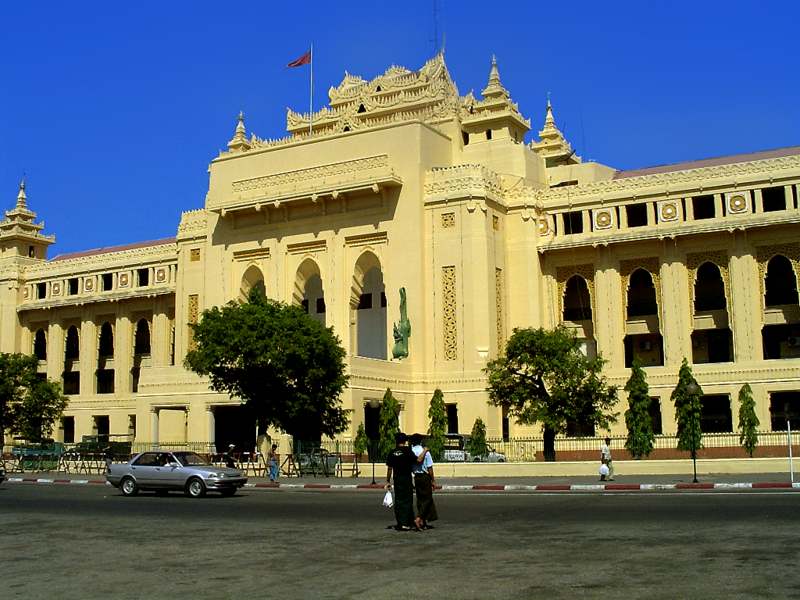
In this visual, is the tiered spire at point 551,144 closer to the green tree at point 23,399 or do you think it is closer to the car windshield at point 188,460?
the green tree at point 23,399

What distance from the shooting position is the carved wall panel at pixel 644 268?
159 feet

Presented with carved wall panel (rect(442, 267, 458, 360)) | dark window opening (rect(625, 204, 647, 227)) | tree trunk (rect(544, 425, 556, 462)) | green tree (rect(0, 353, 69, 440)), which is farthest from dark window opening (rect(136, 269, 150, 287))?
tree trunk (rect(544, 425, 556, 462))

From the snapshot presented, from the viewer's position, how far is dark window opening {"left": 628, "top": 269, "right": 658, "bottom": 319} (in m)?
50.8

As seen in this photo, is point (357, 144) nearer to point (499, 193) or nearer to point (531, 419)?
point (499, 193)

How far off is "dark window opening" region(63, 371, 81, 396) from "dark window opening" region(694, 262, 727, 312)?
140 feet

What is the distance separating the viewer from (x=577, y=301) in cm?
5272

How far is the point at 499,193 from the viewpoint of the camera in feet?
165

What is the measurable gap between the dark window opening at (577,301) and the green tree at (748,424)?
12.6 meters

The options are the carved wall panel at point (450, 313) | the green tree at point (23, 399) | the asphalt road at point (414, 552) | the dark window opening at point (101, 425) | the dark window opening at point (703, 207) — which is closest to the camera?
the asphalt road at point (414, 552)

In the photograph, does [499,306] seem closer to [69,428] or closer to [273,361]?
[273,361]

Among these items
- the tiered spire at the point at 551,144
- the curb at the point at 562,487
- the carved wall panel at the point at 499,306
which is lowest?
the curb at the point at 562,487

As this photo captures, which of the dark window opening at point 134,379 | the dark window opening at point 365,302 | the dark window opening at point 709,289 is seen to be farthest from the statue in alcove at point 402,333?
the dark window opening at point 134,379

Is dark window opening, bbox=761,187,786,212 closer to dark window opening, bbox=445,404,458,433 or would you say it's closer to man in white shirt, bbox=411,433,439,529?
dark window opening, bbox=445,404,458,433

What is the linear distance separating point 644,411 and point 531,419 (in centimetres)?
414
